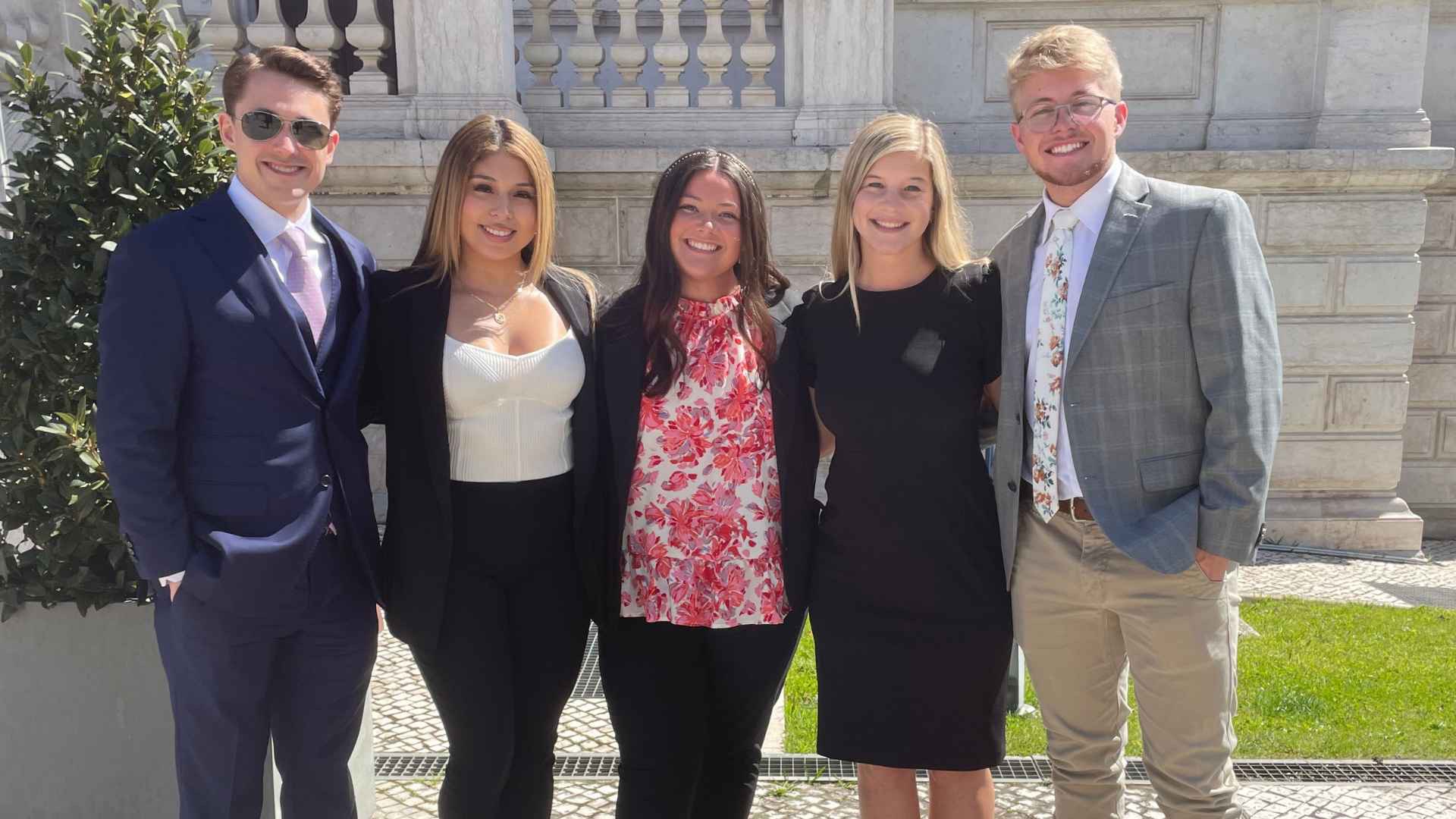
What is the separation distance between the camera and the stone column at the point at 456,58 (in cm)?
655

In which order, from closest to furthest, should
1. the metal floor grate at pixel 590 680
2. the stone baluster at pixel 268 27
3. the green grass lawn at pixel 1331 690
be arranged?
the green grass lawn at pixel 1331 690, the metal floor grate at pixel 590 680, the stone baluster at pixel 268 27

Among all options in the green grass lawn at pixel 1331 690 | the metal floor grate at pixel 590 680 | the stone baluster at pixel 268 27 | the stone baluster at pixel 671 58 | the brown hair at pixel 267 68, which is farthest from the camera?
the stone baluster at pixel 671 58

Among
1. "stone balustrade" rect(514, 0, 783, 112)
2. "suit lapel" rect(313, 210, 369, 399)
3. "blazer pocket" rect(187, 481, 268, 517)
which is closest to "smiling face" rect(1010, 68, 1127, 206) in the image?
"suit lapel" rect(313, 210, 369, 399)

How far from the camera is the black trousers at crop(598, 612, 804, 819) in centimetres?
261

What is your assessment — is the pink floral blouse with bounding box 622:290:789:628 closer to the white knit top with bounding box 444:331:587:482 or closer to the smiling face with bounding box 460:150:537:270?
the white knit top with bounding box 444:331:587:482

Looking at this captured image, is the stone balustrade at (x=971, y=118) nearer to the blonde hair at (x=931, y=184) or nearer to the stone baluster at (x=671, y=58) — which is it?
the stone baluster at (x=671, y=58)

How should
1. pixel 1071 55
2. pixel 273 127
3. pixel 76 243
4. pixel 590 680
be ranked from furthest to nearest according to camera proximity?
pixel 590 680
pixel 76 243
pixel 1071 55
pixel 273 127

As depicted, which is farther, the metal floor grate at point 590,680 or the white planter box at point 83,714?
the metal floor grate at point 590,680

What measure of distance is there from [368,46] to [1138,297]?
5955 mm

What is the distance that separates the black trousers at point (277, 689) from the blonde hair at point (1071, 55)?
2103mm

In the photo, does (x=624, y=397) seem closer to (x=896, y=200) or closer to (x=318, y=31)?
(x=896, y=200)

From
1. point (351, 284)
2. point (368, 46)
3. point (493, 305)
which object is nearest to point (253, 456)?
point (351, 284)

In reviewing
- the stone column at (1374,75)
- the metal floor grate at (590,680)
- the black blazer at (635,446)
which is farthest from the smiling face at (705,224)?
the stone column at (1374,75)

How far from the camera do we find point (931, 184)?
2.69m
